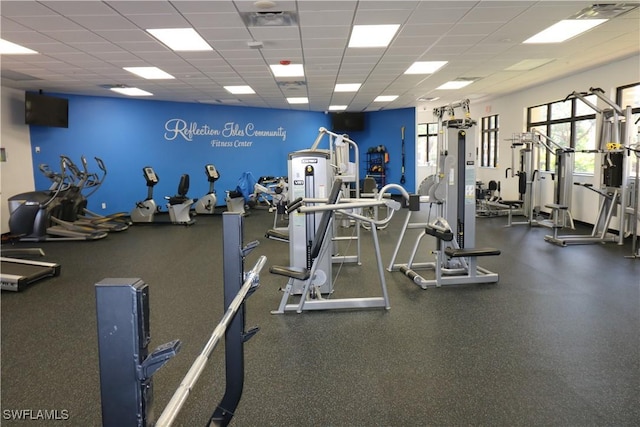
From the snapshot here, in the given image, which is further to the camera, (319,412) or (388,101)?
(388,101)

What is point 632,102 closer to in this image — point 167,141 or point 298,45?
point 298,45

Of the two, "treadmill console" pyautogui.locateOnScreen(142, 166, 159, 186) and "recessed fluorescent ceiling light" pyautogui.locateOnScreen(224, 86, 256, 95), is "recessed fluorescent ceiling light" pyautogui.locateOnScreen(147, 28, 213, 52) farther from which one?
"treadmill console" pyautogui.locateOnScreen(142, 166, 159, 186)

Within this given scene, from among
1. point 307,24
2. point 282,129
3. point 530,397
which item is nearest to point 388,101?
point 282,129

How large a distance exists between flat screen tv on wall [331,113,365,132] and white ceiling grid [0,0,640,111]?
A: 14.6 feet

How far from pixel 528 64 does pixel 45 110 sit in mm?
8998

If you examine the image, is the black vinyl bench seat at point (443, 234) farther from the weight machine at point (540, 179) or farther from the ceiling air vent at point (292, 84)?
the ceiling air vent at point (292, 84)

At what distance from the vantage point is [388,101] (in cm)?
1183

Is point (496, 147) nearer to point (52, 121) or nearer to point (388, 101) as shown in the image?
point (388, 101)

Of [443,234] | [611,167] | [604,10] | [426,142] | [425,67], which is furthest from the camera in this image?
[426,142]

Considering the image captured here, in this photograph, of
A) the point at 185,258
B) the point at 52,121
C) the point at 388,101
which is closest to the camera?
the point at 185,258

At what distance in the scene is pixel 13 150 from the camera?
827 centimetres

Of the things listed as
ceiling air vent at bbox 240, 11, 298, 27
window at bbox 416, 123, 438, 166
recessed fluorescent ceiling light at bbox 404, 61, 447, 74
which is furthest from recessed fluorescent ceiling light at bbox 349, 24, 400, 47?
window at bbox 416, 123, 438, 166

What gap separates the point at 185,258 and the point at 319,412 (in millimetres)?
4157

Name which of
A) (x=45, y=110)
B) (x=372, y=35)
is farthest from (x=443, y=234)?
(x=45, y=110)
